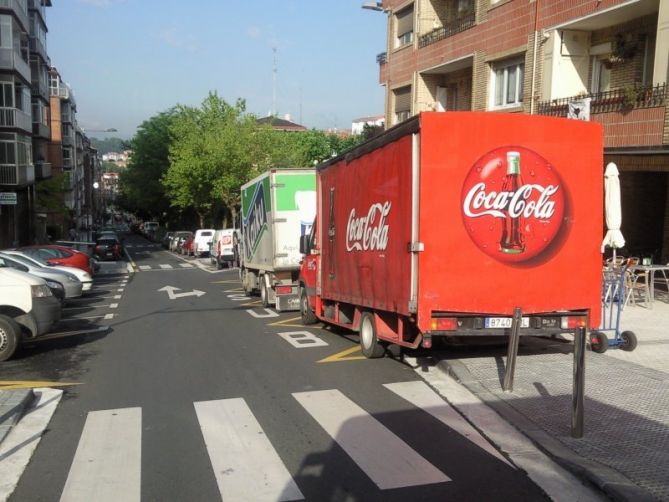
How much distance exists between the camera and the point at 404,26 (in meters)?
24.9

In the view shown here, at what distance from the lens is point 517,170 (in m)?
7.52

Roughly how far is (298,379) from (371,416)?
1.87 meters

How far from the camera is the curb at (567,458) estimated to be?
15.0 feet

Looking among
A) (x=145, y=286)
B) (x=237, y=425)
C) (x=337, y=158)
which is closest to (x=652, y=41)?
(x=337, y=158)

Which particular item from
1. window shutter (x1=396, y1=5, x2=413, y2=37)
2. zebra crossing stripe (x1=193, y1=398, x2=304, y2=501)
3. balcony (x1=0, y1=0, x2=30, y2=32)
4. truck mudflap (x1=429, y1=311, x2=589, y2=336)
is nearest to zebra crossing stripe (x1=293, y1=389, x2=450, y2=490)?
zebra crossing stripe (x1=193, y1=398, x2=304, y2=501)

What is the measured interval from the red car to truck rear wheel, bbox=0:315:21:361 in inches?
412

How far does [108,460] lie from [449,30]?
1949 centimetres

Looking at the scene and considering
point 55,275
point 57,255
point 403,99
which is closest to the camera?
point 55,275

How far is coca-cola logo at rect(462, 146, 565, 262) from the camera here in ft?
24.6

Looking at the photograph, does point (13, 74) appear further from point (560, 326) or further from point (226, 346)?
point (560, 326)

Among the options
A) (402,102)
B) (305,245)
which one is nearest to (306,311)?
(305,245)

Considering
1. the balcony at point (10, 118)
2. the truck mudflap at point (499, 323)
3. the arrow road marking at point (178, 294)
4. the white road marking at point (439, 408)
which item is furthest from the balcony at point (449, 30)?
the balcony at point (10, 118)

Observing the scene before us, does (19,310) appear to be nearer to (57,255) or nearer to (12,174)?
(57,255)

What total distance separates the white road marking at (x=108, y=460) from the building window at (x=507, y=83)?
599 inches
